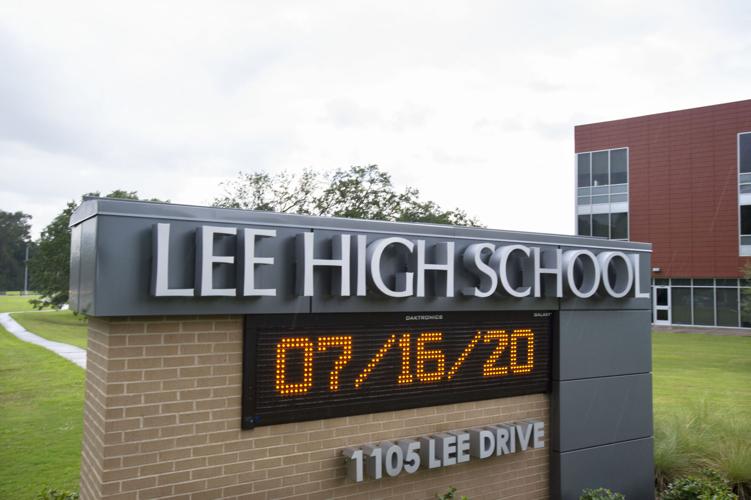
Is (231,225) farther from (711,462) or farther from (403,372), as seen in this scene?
(711,462)

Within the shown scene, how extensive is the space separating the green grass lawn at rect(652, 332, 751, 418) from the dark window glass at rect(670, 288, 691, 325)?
7.61 metres

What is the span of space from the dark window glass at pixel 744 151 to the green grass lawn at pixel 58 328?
35891 mm

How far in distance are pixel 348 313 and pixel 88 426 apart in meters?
2.46

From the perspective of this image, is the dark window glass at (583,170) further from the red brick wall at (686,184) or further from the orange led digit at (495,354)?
the orange led digit at (495,354)

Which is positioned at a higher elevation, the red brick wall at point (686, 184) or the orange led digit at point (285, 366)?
the red brick wall at point (686, 184)

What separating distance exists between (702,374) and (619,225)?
71.9ft

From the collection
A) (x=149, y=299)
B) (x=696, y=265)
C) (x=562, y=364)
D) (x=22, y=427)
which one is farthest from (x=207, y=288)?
(x=696, y=265)

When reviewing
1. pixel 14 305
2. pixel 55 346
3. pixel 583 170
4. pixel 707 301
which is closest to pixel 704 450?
pixel 55 346

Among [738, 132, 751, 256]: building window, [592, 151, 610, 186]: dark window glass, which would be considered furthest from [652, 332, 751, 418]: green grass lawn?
[592, 151, 610, 186]: dark window glass

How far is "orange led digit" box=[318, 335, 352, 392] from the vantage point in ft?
18.8

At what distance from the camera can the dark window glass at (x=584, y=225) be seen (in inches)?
1571

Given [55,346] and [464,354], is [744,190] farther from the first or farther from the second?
[55,346]

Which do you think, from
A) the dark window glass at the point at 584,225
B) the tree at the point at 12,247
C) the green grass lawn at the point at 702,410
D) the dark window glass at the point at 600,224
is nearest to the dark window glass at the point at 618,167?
the dark window glass at the point at 600,224

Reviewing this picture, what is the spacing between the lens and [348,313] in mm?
5863
